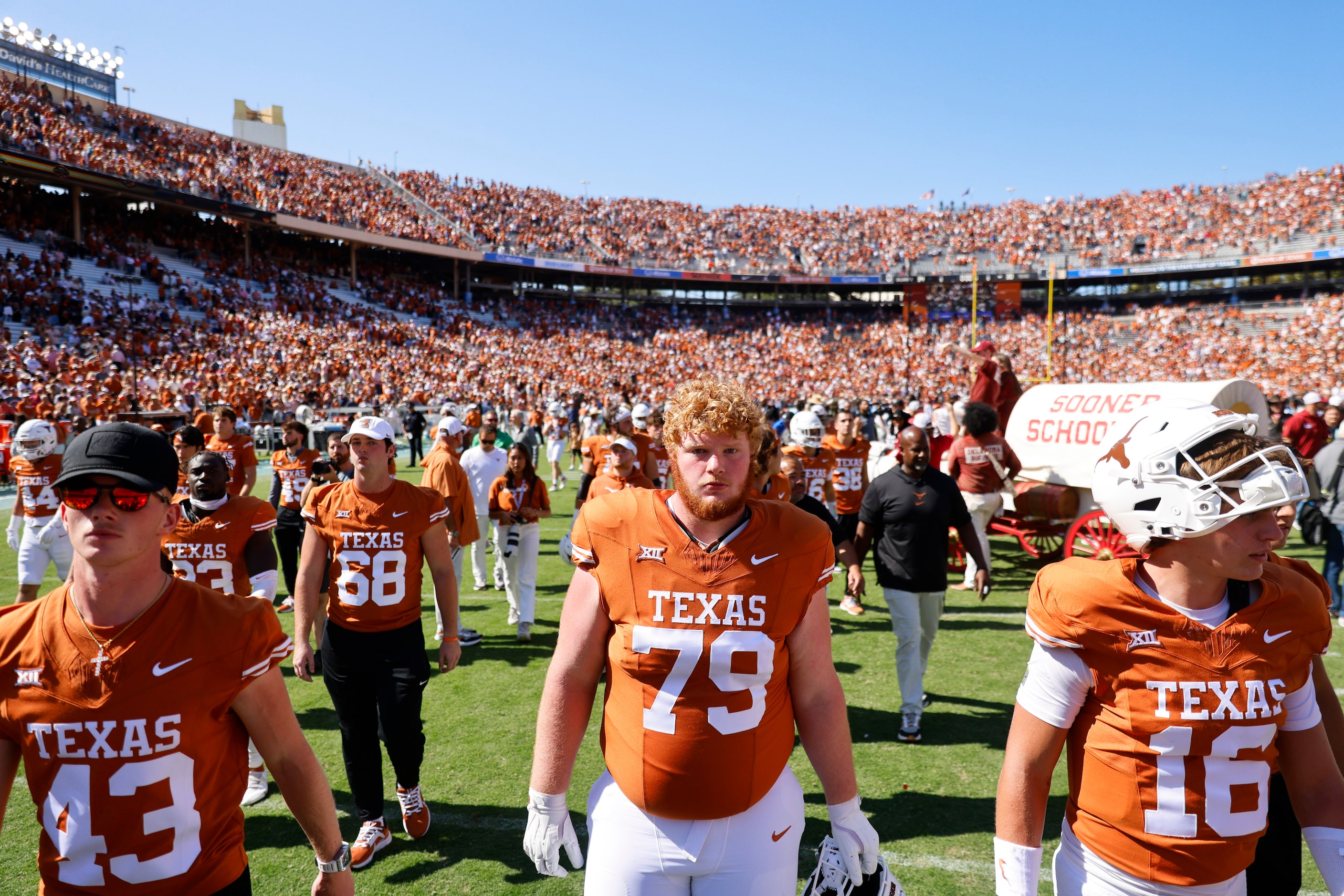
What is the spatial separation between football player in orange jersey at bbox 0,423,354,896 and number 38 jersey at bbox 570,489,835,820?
0.96 m

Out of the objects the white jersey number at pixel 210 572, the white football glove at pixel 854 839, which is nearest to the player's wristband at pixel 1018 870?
the white football glove at pixel 854 839

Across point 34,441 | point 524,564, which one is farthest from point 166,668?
point 34,441

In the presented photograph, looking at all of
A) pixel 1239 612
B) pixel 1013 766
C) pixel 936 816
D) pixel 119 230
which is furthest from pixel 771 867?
pixel 119 230

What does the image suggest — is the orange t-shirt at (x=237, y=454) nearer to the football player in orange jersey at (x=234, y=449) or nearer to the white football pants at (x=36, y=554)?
the football player in orange jersey at (x=234, y=449)

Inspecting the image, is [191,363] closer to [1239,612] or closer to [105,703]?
[105,703]

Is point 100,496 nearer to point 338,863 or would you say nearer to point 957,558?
point 338,863

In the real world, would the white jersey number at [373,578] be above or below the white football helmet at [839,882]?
above

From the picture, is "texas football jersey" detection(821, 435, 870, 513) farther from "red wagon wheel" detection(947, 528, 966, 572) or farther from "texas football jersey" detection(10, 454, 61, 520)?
"texas football jersey" detection(10, 454, 61, 520)

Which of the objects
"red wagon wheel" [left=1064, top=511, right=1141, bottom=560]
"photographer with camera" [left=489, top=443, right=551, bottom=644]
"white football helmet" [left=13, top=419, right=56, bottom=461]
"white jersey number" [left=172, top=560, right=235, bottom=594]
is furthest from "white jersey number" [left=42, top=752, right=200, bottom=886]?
"red wagon wheel" [left=1064, top=511, right=1141, bottom=560]

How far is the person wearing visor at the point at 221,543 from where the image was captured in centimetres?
425

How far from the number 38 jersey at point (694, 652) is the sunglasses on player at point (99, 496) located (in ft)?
3.62

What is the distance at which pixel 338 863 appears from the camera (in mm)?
2113

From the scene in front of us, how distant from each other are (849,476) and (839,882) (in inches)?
283

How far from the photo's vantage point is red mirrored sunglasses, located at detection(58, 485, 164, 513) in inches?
71.1
